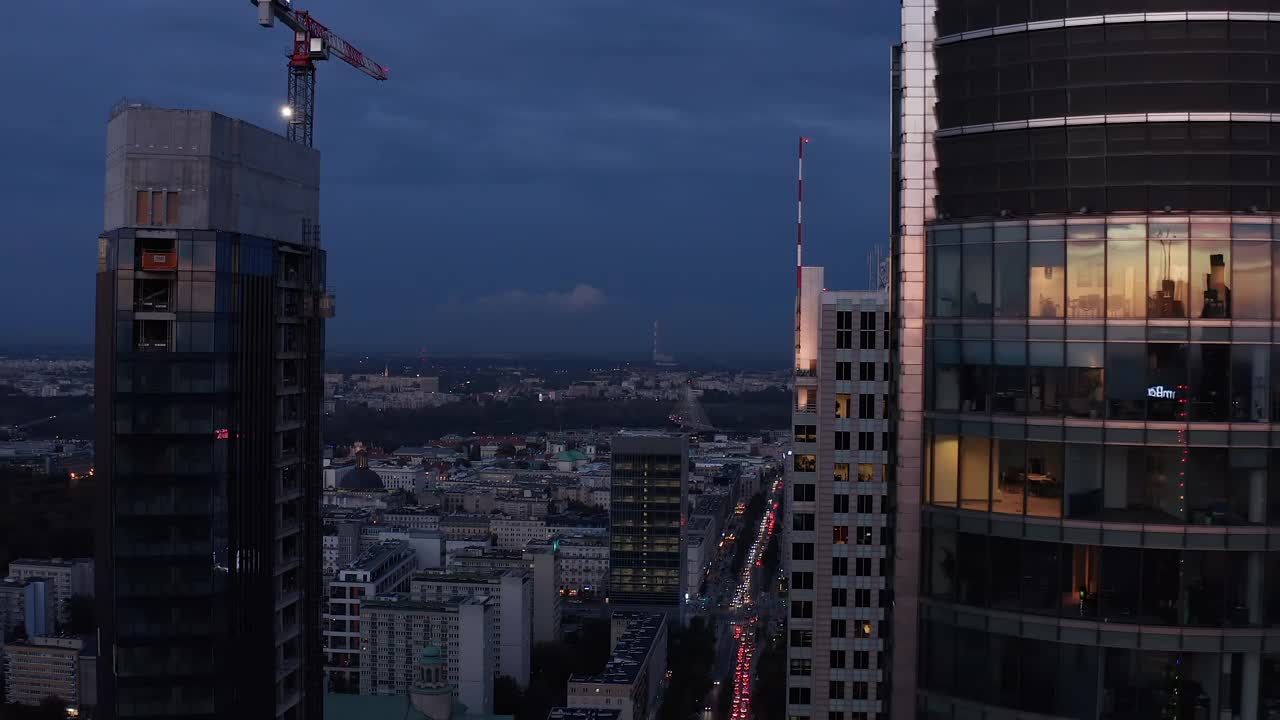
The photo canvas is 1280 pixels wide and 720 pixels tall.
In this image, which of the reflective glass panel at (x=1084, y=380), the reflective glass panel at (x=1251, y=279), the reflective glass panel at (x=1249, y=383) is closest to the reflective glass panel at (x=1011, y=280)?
the reflective glass panel at (x=1084, y=380)

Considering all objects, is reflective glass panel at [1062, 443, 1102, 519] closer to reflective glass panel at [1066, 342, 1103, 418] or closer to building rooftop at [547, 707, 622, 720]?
reflective glass panel at [1066, 342, 1103, 418]

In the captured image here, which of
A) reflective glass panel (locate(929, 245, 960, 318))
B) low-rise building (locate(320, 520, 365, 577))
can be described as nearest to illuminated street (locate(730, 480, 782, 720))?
low-rise building (locate(320, 520, 365, 577))

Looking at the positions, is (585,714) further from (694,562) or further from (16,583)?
(16,583)

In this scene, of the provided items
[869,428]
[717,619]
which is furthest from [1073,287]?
[717,619]

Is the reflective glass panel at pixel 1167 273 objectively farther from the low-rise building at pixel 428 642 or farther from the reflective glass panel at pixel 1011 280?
the low-rise building at pixel 428 642

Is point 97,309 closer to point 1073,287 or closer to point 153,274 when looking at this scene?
point 153,274

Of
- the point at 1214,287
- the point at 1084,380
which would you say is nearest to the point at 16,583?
the point at 1084,380
